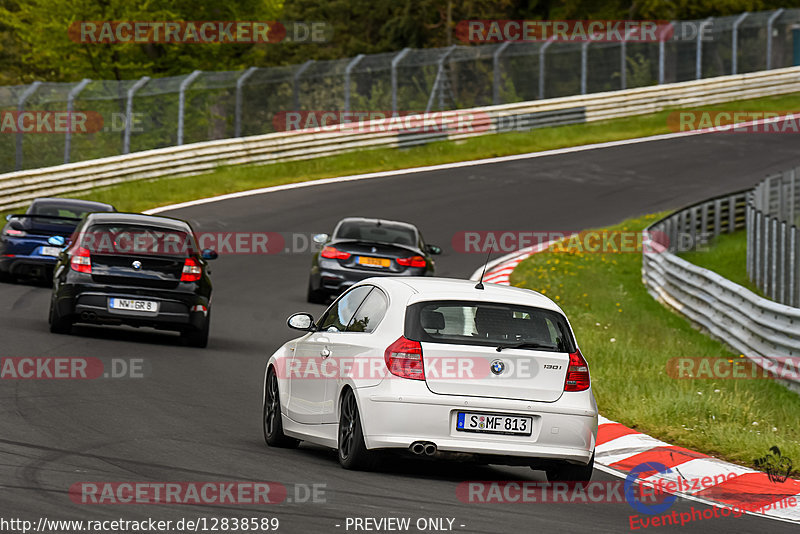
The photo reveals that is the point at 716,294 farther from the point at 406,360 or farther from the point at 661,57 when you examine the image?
the point at 661,57

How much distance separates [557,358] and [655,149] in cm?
3263

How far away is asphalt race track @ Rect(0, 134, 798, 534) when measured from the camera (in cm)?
780

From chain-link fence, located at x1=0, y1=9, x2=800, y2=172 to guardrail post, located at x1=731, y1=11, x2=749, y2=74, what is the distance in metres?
0.03

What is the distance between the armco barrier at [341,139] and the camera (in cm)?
3200

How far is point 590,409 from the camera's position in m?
9.17

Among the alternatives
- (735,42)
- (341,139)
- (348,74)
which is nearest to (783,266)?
(341,139)

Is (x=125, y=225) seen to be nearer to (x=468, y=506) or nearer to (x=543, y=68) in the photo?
(x=468, y=506)

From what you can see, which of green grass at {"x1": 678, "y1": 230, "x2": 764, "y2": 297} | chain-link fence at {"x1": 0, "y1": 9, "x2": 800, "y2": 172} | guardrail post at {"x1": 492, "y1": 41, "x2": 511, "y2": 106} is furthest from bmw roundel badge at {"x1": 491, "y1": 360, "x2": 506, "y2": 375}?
guardrail post at {"x1": 492, "y1": 41, "x2": 511, "y2": 106}

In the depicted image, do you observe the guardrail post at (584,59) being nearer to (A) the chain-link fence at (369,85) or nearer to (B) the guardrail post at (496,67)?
(A) the chain-link fence at (369,85)

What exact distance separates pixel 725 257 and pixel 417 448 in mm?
19996

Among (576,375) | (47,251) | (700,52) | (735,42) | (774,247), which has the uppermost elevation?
(735,42)

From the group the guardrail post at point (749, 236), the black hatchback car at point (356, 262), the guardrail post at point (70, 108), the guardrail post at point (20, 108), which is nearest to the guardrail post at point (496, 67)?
the guardrail post at point (70, 108)

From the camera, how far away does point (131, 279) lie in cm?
1606

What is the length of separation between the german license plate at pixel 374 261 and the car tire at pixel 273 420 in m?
10.2
